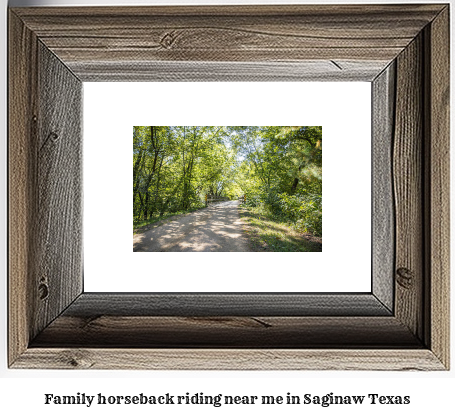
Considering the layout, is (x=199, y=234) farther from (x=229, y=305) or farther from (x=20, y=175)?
(x=20, y=175)

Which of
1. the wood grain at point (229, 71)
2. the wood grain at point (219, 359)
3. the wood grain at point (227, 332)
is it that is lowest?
the wood grain at point (219, 359)

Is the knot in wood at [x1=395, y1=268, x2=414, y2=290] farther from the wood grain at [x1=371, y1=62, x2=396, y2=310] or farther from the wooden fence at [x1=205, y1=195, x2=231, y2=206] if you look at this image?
the wooden fence at [x1=205, y1=195, x2=231, y2=206]

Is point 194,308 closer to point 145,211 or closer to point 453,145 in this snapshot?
point 145,211

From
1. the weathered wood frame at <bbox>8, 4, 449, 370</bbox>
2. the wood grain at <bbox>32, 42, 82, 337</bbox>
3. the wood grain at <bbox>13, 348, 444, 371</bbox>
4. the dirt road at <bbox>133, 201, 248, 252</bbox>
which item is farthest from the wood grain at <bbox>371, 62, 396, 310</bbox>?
the wood grain at <bbox>32, 42, 82, 337</bbox>

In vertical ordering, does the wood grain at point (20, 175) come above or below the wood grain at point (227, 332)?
above

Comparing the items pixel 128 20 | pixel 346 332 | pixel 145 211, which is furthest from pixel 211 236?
pixel 128 20

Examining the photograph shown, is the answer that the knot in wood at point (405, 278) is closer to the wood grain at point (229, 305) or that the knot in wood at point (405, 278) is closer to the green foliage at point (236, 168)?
the wood grain at point (229, 305)

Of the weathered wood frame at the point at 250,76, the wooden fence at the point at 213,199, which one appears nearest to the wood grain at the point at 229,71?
the weathered wood frame at the point at 250,76
